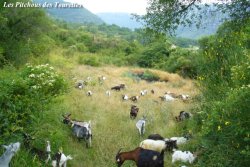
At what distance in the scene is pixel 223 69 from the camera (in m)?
13.5

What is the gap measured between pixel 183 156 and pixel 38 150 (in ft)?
13.4

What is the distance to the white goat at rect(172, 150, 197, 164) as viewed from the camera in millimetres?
12072

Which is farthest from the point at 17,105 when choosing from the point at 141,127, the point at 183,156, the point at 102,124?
the point at 102,124

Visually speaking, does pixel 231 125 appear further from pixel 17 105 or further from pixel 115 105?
pixel 115 105

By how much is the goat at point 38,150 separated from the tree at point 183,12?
4.29 meters

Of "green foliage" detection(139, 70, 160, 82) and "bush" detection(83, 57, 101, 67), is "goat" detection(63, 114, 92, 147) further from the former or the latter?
"bush" detection(83, 57, 101, 67)

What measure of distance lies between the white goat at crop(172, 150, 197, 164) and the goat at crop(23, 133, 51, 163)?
3604 mm

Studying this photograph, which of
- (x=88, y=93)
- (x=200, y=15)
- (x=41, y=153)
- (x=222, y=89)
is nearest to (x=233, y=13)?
(x=200, y=15)

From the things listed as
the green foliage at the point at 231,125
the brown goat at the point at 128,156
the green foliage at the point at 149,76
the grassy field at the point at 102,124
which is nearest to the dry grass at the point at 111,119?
the grassy field at the point at 102,124

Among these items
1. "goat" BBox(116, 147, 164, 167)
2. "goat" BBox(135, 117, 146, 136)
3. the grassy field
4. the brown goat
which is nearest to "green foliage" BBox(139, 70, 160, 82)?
the grassy field

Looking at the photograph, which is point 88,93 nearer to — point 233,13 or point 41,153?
point 41,153

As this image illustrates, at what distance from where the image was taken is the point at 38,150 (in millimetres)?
11695

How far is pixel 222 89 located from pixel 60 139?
17.0 feet

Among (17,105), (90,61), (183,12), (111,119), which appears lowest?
(90,61)
